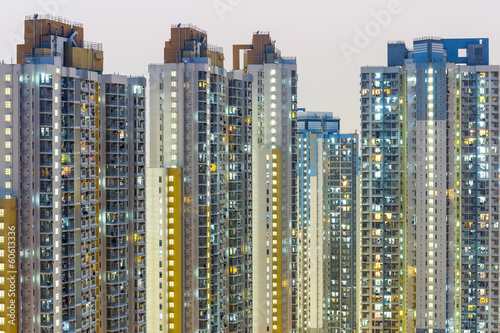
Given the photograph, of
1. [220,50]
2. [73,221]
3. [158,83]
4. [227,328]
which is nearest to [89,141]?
[73,221]

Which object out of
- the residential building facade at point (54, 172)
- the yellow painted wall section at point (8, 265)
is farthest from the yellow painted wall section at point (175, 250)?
the yellow painted wall section at point (8, 265)

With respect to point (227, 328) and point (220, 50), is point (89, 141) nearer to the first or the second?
point (220, 50)

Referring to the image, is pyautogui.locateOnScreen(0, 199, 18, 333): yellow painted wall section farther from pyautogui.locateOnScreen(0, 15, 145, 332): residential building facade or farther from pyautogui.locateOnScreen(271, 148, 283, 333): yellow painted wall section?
pyautogui.locateOnScreen(271, 148, 283, 333): yellow painted wall section

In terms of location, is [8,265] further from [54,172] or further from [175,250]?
[175,250]

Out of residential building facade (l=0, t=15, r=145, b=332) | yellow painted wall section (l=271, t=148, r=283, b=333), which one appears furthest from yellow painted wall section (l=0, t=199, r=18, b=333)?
yellow painted wall section (l=271, t=148, r=283, b=333)

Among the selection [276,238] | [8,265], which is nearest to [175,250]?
[276,238]

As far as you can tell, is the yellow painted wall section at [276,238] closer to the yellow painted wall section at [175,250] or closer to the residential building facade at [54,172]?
the yellow painted wall section at [175,250]
